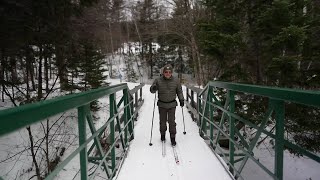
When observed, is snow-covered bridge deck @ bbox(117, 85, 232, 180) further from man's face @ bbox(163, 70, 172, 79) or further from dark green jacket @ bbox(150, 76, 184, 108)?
man's face @ bbox(163, 70, 172, 79)

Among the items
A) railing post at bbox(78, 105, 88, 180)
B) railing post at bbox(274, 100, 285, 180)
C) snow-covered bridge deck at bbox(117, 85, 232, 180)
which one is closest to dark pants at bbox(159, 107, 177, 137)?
snow-covered bridge deck at bbox(117, 85, 232, 180)

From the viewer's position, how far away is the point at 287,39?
8.33 metres

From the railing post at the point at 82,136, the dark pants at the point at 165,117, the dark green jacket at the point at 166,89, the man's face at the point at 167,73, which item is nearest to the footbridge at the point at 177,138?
the railing post at the point at 82,136

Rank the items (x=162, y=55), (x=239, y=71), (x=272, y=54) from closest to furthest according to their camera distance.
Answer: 1. (x=272, y=54)
2. (x=239, y=71)
3. (x=162, y=55)

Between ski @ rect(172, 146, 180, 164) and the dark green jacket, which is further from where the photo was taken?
the dark green jacket

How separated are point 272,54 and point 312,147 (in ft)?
9.48

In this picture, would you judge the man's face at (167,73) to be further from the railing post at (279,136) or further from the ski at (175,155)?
the railing post at (279,136)

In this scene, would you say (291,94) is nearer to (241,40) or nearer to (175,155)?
(175,155)

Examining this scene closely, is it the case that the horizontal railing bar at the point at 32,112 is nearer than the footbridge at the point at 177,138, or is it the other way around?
the horizontal railing bar at the point at 32,112

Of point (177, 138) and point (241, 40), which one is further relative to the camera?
point (241, 40)

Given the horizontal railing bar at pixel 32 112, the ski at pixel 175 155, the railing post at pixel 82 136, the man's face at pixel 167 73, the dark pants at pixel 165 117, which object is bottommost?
the ski at pixel 175 155

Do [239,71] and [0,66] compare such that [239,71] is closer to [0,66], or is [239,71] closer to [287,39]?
[287,39]

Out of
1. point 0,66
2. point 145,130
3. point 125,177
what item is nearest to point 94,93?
point 125,177

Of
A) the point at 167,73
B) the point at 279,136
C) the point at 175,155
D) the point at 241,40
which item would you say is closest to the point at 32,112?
the point at 279,136
